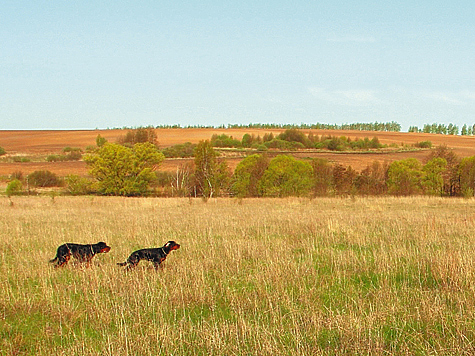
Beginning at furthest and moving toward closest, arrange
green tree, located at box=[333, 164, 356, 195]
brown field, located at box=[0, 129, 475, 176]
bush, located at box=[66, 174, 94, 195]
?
brown field, located at box=[0, 129, 475, 176] → bush, located at box=[66, 174, 94, 195] → green tree, located at box=[333, 164, 356, 195]

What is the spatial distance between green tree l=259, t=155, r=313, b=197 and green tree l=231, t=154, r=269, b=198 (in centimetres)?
71

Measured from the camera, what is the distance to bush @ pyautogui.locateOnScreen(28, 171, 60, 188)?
55025 mm

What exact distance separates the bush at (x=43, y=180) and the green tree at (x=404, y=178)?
43.0 m

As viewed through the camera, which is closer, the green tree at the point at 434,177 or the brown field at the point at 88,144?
the green tree at the point at 434,177

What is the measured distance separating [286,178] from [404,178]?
1145cm

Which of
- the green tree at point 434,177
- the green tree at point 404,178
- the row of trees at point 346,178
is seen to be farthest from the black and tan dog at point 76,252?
the green tree at point 434,177

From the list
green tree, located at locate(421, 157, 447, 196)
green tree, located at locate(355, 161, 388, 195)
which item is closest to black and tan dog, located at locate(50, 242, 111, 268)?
green tree, located at locate(355, 161, 388, 195)

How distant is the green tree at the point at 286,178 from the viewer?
1484 inches

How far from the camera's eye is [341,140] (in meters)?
104

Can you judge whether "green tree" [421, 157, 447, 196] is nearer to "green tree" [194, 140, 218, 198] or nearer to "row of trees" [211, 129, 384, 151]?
"green tree" [194, 140, 218, 198]

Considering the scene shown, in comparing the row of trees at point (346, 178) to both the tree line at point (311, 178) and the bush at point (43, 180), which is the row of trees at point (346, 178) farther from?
the bush at point (43, 180)

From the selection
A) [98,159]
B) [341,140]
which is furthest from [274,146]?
[98,159]

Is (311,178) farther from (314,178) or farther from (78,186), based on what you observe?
(78,186)

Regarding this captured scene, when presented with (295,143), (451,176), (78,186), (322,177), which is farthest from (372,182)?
(295,143)
